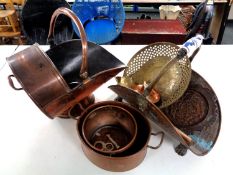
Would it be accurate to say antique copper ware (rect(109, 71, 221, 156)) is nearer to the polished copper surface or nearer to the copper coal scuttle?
the copper coal scuttle

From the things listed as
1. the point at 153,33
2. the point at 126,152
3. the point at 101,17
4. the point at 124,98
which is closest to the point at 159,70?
the point at 124,98

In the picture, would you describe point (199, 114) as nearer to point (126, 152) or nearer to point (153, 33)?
point (126, 152)

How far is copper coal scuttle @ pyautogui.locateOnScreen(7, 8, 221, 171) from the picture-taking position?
1.62ft

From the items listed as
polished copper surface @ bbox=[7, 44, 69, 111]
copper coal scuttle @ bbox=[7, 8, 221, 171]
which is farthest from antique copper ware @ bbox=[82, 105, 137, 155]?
polished copper surface @ bbox=[7, 44, 69, 111]

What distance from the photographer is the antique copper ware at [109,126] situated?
1.86ft

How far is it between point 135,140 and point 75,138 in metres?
0.18

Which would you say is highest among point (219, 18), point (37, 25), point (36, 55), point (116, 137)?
point (36, 55)

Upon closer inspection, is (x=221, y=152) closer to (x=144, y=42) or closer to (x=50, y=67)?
(x=50, y=67)

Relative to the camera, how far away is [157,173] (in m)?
0.54

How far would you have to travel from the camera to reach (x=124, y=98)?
622mm

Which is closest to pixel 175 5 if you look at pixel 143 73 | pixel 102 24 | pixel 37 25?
pixel 102 24

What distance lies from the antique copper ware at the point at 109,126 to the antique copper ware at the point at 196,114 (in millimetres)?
46

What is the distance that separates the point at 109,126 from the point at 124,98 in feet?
0.30

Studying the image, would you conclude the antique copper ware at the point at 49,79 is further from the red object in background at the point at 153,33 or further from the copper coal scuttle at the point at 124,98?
the red object in background at the point at 153,33
